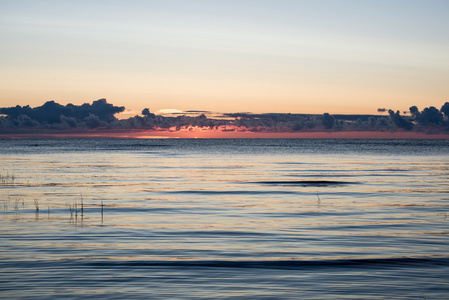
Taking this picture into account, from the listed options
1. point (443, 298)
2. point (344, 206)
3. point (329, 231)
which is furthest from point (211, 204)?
point (443, 298)

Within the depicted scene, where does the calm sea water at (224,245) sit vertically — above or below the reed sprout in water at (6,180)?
above

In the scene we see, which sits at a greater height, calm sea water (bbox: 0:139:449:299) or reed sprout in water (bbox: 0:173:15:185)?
calm sea water (bbox: 0:139:449:299)

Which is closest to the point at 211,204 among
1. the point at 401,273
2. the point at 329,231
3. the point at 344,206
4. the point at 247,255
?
the point at 344,206

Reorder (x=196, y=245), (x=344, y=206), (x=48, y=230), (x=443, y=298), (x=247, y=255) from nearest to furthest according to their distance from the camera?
(x=443, y=298) < (x=247, y=255) < (x=196, y=245) < (x=48, y=230) < (x=344, y=206)

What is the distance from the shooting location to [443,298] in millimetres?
13070

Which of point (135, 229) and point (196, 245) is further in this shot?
point (135, 229)

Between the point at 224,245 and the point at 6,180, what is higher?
the point at 224,245

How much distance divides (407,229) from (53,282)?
15450 millimetres

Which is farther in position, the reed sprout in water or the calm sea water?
the reed sprout in water

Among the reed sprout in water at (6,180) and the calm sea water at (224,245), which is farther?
the reed sprout in water at (6,180)

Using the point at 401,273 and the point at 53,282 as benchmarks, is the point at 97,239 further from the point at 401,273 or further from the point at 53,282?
the point at 401,273

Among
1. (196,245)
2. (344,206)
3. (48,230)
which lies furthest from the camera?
(344,206)

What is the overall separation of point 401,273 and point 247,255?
508 cm

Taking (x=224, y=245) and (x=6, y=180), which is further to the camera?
(x=6, y=180)
